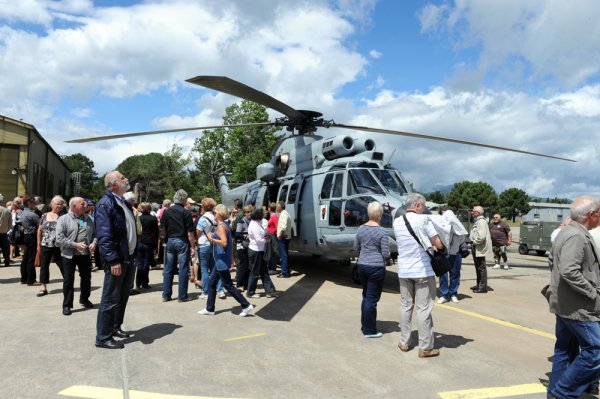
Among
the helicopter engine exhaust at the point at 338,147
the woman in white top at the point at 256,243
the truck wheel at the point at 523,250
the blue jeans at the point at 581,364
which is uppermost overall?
the helicopter engine exhaust at the point at 338,147

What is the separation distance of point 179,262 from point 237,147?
37962 mm

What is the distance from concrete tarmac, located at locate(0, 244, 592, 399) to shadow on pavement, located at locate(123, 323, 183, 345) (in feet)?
0.04

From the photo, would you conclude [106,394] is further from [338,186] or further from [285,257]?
[285,257]

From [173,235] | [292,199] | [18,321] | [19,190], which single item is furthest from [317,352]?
[19,190]

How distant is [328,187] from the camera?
29.6ft

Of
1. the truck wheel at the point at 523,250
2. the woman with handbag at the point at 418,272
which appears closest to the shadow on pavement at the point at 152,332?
the woman with handbag at the point at 418,272

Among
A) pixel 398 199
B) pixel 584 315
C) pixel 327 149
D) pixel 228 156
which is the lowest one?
pixel 584 315

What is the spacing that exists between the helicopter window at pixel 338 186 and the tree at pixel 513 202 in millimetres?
100430

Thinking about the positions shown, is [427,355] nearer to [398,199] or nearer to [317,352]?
[317,352]

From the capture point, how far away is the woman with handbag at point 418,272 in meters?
4.57

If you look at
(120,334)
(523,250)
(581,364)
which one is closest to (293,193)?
(120,334)

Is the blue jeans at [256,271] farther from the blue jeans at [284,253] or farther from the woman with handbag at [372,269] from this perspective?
the woman with handbag at [372,269]

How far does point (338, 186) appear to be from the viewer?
8.76 m

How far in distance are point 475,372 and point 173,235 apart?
5134mm
